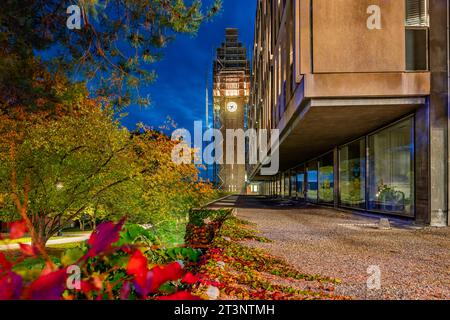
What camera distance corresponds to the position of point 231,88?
100 metres

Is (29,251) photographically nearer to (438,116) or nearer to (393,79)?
(393,79)

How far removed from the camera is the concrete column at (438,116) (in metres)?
9.98

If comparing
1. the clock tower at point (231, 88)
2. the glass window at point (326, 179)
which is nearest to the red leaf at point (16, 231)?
the glass window at point (326, 179)

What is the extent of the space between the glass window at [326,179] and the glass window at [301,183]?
6.49m

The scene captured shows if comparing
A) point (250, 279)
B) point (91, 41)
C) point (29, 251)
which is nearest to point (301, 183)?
point (91, 41)

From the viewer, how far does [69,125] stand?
31.2ft

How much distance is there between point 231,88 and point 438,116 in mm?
92276

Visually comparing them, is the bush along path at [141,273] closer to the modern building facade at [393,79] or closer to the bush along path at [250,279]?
the bush along path at [250,279]

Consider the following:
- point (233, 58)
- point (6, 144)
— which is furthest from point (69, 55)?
point (233, 58)

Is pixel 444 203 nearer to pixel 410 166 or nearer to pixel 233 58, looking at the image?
pixel 410 166

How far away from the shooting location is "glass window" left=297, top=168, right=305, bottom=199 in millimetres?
31516
